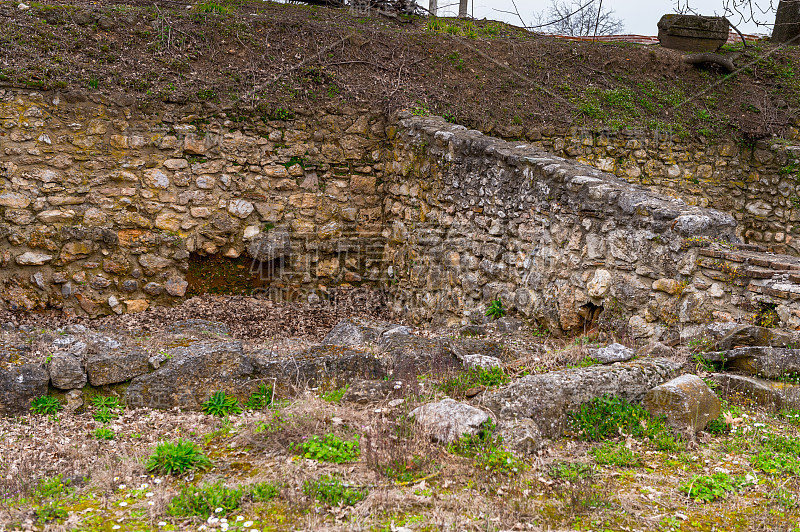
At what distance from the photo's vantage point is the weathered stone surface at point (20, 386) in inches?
165

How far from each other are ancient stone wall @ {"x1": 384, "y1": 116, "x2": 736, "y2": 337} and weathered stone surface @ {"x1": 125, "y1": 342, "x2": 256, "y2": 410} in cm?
284

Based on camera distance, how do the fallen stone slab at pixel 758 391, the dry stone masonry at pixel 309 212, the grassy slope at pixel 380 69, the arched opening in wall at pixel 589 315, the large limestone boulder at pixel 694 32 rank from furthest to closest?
the large limestone boulder at pixel 694 32
the grassy slope at pixel 380 69
the dry stone masonry at pixel 309 212
the arched opening in wall at pixel 589 315
the fallen stone slab at pixel 758 391

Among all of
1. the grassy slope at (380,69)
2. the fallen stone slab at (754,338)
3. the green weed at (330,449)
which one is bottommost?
the green weed at (330,449)

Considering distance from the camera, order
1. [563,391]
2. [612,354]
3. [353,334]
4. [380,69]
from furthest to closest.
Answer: [380,69], [353,334], [612,354], [563,391]

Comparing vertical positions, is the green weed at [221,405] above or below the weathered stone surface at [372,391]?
below

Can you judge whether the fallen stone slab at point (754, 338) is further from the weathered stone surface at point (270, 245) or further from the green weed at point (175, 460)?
the weathered stone surface at point (270, 245)

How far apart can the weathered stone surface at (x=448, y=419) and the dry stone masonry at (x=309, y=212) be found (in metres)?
2.09

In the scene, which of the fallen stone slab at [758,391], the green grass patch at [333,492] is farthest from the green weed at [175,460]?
the fallen stone slab at [758,391]

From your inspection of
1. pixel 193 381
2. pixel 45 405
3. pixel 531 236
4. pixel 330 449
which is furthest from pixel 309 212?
pixel 330 449

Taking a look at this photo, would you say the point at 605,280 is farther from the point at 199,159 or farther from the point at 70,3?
the point at 70,3

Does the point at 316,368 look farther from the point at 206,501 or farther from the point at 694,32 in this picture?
the point at 694,32

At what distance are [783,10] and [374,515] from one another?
12.6 metres

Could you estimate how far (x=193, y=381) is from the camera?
14.6ft

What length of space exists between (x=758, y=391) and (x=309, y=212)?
18.1 ft
